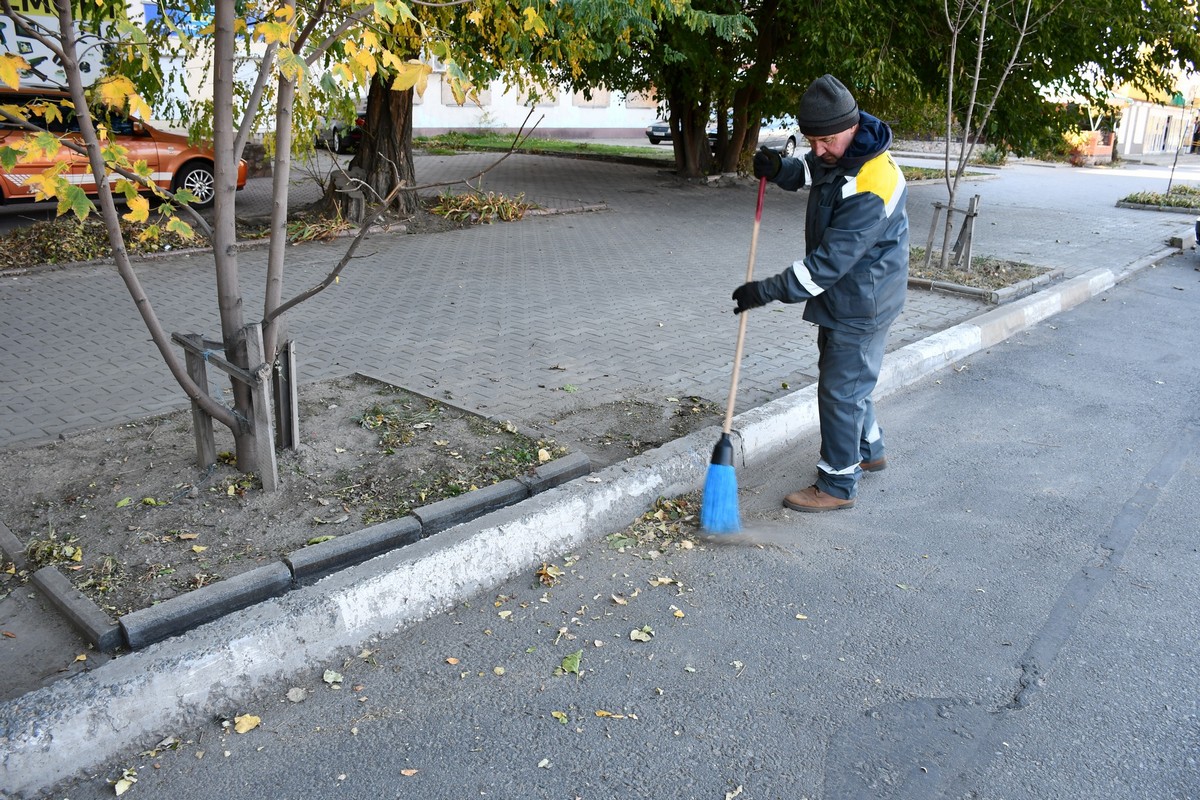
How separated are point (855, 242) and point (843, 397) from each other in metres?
0.81

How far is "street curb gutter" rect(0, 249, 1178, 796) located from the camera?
2.83 metres

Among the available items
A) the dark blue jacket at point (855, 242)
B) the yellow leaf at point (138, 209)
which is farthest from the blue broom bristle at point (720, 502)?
the yellow leaf at point (138, 209)

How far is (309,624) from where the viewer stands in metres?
3.37

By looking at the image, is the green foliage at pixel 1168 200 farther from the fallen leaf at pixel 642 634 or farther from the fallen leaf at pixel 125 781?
the fallen leaf at pixel 125 781

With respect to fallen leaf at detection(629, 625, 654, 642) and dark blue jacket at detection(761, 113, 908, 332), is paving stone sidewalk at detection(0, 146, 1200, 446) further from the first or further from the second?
fallen leaf at detection(629, 625, 654, 642)

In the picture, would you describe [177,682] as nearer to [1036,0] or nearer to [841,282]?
[841,282]

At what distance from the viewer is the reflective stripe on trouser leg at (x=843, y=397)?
4668mm

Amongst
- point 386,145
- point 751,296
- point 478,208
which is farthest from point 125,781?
point 478,208

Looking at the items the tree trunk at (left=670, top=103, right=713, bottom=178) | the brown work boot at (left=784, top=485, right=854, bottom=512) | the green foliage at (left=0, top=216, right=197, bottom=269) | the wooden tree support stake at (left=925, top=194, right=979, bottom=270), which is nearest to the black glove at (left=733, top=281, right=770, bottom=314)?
the brown work boot at (left=784, top=485, right=854, bottom=512)

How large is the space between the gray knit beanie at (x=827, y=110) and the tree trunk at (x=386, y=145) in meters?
Answer: 8.77

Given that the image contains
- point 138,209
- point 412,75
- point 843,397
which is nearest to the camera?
point 412,75

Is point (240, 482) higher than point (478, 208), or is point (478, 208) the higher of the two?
point (478, 208)

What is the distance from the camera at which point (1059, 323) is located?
9094mm

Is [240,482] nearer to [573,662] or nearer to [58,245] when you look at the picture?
[573,662]
